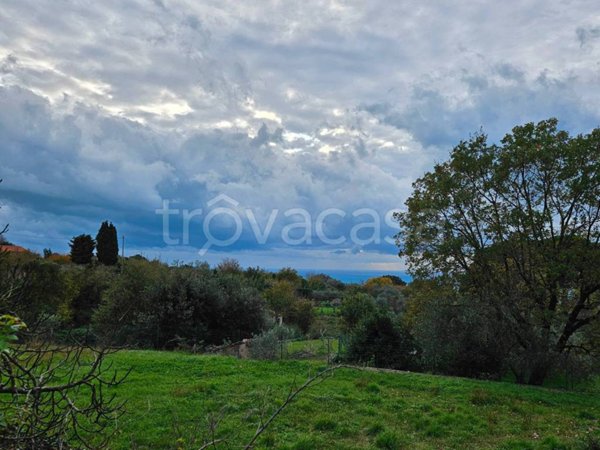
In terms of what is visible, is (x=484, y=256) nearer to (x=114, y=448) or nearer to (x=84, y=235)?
(x=114, y=448)

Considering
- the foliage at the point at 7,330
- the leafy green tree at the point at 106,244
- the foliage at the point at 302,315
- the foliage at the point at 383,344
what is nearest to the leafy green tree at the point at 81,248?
the leafy green tree at the point at 106,244

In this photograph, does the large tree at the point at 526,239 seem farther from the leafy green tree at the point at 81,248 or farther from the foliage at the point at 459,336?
the leafy green tree at the point at 81,248

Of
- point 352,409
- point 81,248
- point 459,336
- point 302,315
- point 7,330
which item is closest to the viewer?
point 7,330

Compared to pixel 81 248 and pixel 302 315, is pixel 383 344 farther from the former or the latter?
pixel 81 248

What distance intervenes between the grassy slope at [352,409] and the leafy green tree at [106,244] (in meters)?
49.7

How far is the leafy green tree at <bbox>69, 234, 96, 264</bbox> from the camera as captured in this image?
195ft

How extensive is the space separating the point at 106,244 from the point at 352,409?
57.0 metres

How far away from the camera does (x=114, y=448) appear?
8.20 m

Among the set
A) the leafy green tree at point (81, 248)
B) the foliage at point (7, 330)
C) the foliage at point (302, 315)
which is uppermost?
the leafy green tree at point (81, 248)

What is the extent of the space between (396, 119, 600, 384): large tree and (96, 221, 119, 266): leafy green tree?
5173 centimetres

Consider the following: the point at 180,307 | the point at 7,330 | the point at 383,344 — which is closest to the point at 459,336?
the point at 383,344

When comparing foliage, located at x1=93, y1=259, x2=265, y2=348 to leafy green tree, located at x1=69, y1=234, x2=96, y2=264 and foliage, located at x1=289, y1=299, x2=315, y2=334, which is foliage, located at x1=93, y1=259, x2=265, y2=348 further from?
leafy green tree, located at x1=69, y1=234, x2=96, y2=264

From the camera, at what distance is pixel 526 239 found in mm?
16750

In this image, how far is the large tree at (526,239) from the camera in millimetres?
15945
